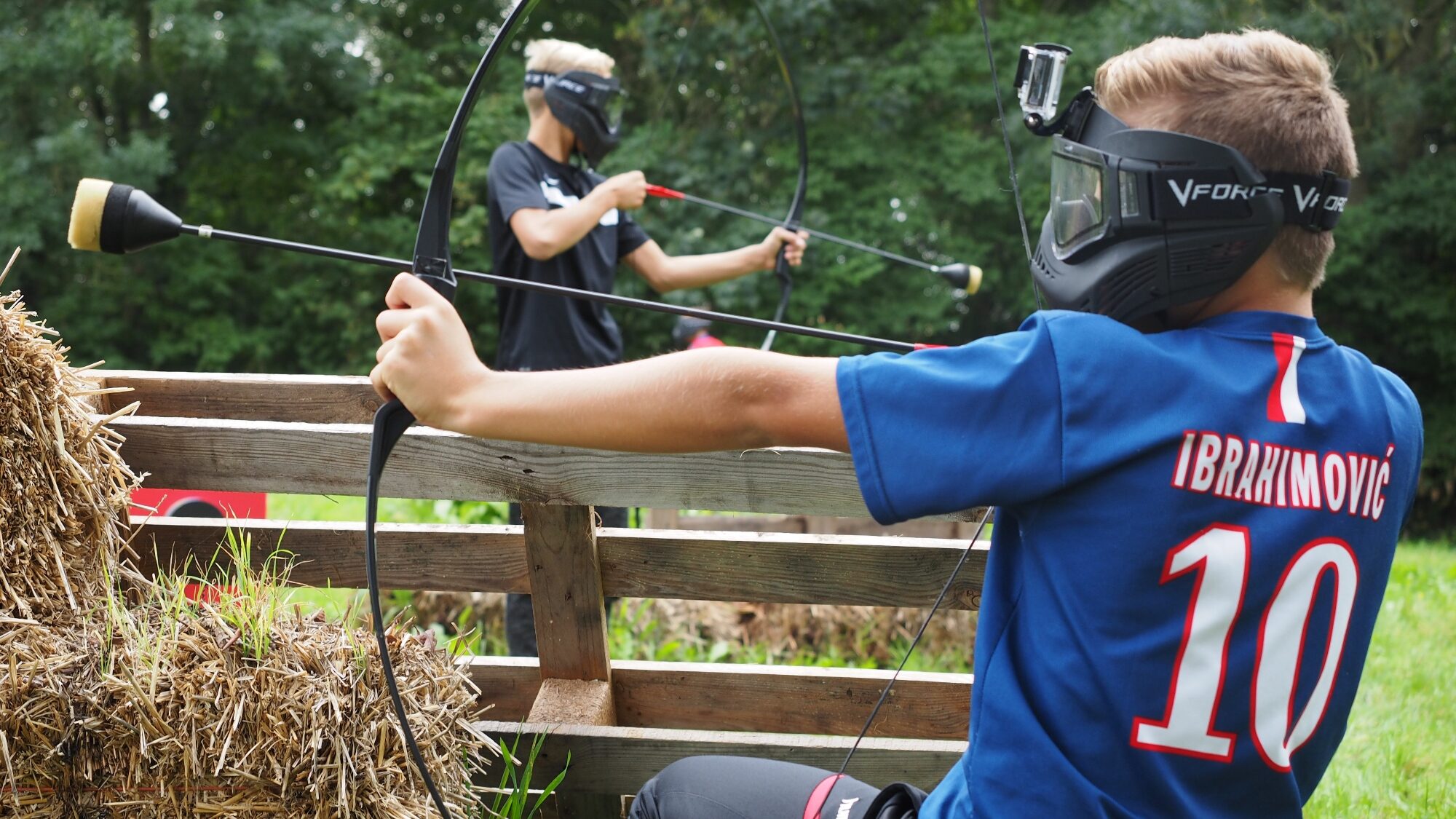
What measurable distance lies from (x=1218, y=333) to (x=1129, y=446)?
0.71 feet

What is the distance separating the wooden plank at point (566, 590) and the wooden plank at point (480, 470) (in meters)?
0.12

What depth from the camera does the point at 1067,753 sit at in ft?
4.75

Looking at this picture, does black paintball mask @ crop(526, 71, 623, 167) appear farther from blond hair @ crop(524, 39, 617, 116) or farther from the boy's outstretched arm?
the boy's outstretched arm

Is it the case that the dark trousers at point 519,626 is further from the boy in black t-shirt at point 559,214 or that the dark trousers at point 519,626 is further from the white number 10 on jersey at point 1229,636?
the white number 10 on jersey at point 1229,636

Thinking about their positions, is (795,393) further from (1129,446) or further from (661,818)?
(661,818)

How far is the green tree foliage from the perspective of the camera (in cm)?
1533

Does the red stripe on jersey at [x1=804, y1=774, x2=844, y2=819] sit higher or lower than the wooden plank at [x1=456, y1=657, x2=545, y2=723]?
higher

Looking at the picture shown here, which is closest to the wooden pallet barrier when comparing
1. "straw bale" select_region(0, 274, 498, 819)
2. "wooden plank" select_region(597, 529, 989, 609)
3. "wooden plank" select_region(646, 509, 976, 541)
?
"wooden plank" select_region(597, 529, 989, 609)

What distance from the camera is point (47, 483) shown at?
2.23 meters

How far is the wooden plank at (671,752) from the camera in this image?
2.51 metres

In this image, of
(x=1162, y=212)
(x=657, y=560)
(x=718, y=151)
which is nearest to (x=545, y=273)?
(x=657, y=560)

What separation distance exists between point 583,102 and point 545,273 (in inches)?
25.9

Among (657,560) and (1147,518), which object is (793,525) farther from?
(1147,518)

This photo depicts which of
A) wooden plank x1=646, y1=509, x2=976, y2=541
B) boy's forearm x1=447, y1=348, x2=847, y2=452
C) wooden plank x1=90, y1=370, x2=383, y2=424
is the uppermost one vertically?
boy's forearm x1=447, y1=348, x2=847, y2=452
